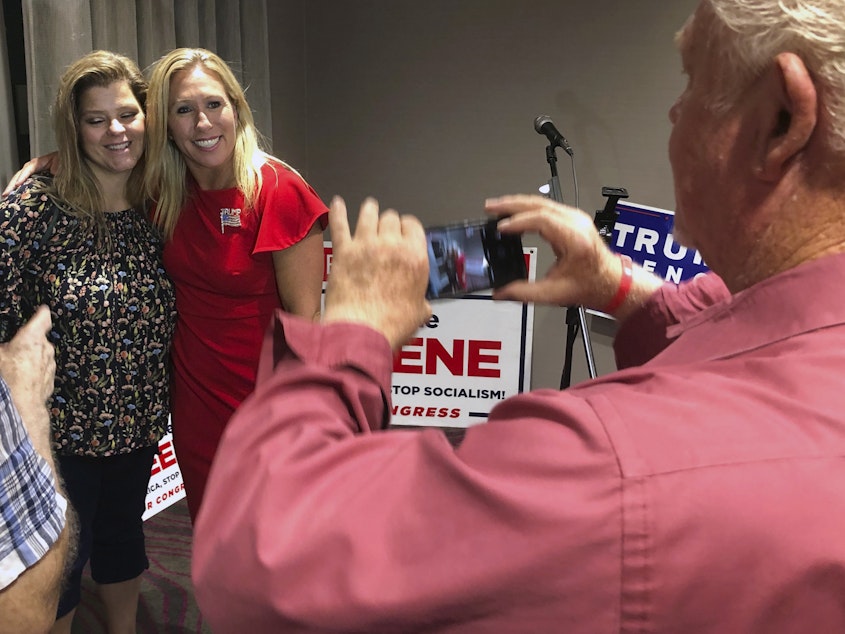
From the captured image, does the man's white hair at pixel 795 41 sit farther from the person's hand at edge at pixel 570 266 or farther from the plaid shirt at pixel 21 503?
the plaid shirt at pixel 21 503

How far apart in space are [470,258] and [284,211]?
105 cm

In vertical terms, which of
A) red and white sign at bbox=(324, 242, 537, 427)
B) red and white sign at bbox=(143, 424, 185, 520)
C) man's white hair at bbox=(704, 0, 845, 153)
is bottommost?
red and white sign at bbox=(143, 424, 185, 520)

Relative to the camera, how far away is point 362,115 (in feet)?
12.0

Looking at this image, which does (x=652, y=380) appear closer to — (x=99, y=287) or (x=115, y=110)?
(x=99, y=287)

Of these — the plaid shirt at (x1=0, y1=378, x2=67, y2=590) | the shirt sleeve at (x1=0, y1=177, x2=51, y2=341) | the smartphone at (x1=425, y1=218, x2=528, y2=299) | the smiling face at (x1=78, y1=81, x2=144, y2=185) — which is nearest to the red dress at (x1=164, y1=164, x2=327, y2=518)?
the smiling face at (x1=78, y1=81, x2=144, y2=185)

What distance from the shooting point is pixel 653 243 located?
3.36 meters

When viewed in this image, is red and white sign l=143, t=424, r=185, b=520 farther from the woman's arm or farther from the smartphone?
the smartphone

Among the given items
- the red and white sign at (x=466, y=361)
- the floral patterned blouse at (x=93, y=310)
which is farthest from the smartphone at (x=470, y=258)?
the red and white sign at (x=466, y=361)

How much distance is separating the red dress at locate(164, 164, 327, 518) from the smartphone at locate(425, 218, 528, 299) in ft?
3.23

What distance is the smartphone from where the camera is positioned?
903 millimetres

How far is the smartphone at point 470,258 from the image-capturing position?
2.96 ft

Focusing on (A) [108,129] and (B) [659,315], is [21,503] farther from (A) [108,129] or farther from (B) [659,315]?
(A) [108,129]

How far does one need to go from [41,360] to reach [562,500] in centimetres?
127

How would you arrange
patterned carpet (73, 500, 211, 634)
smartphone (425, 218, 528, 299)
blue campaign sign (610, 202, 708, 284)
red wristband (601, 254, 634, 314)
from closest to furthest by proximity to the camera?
smartphone (425, 218, 528, 299), red wristband (601, 254, 634, 314), patterned carpet (73, 500, 211, 634), blue campaign sign (610, 202, 708, 284)
